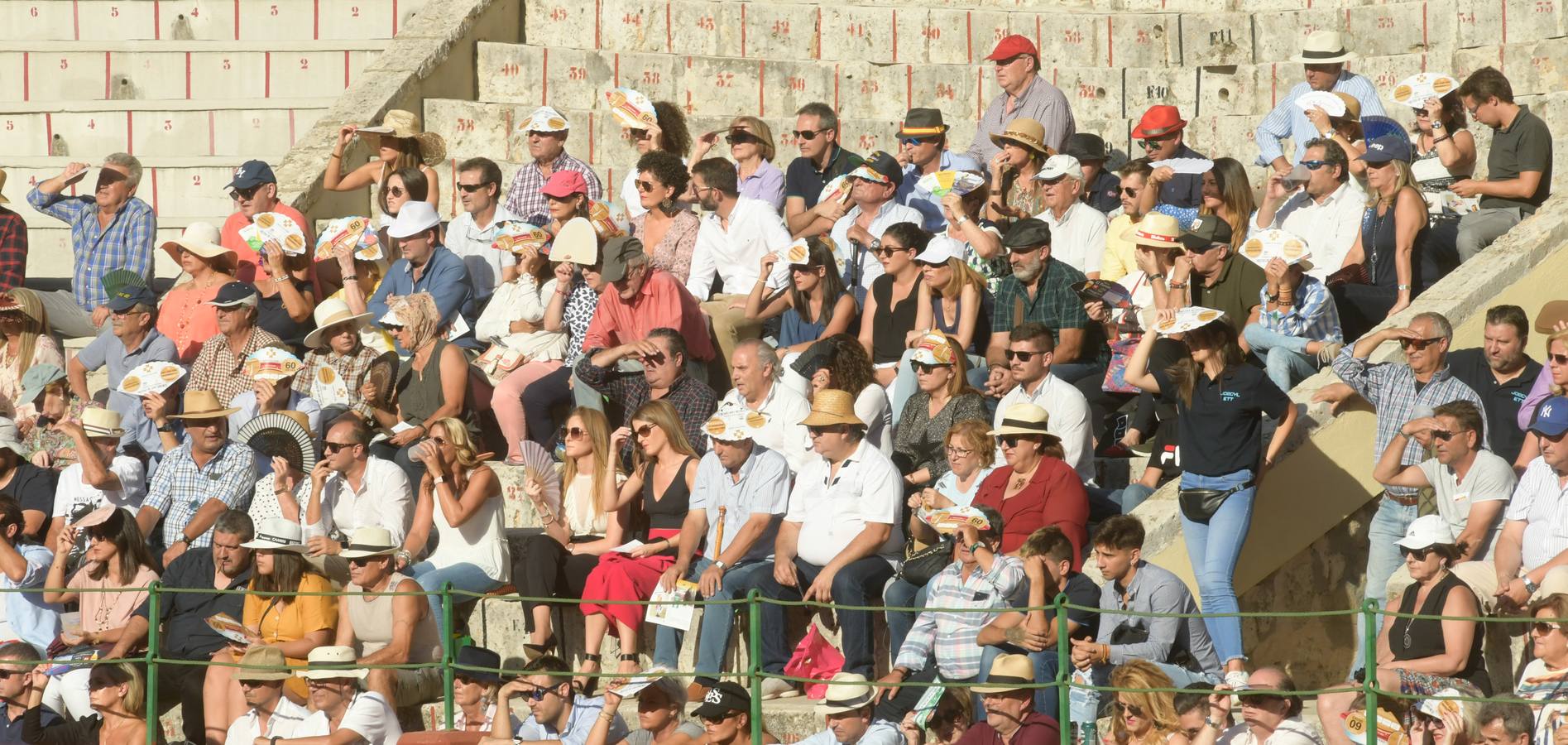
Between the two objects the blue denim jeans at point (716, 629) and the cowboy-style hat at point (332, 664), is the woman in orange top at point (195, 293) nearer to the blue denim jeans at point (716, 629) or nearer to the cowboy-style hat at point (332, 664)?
the cowboy-style hat at point (332, 664)

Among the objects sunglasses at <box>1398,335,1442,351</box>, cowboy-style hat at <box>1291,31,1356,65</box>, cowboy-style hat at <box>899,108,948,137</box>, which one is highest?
cowboy-style hat at <box>1291,31,1356,65</box>

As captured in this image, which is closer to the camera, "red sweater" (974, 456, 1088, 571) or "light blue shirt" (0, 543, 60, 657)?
"red sweater" (974, 456, 1088, 571)

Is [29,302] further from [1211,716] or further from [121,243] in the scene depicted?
[1211,716]

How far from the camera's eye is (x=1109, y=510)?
37.1 feet

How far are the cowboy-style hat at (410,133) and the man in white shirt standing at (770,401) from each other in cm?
349

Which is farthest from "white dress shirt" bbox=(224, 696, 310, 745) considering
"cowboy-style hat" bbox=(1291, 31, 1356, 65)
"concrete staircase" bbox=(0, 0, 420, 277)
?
"cowboy-style hat" bbox=(1291, 31, 1356, 65)

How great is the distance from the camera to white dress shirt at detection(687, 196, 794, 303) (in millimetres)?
13438

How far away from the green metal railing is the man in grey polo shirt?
1.66m

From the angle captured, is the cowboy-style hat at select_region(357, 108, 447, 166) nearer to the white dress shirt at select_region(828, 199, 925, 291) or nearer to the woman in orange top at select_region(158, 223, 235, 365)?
the woman in orange top at select_region(158, 223, 235, 365)

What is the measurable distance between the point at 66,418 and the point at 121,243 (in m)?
1.59

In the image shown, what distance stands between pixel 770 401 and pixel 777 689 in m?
1.62

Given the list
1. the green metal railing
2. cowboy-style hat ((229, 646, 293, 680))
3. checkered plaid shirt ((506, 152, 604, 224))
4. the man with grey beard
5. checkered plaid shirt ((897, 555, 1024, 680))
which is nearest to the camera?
the green metal railing

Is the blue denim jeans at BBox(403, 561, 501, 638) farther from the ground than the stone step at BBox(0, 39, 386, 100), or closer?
closer

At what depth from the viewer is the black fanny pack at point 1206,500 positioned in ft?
34.9
